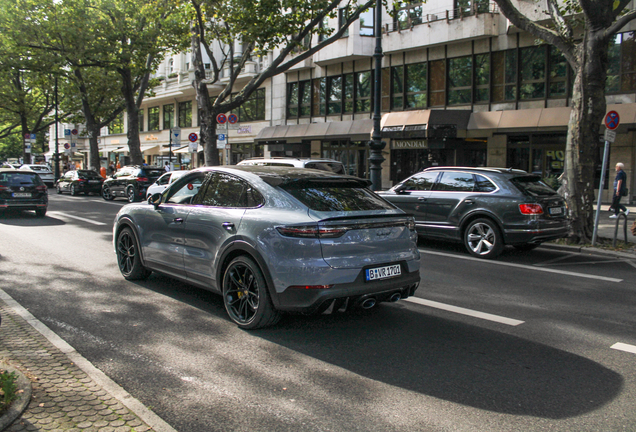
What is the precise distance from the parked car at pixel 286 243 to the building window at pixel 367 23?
953 inches

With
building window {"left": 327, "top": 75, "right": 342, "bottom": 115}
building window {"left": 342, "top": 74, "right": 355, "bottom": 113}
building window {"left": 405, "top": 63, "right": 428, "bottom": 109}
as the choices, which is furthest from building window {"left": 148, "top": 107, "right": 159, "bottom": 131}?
building window {"left": 405, "top": 63, "right": 428, "bottom": 109}

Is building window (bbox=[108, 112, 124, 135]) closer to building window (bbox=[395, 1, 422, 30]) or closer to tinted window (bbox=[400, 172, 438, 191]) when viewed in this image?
building window (bbox=[395, 1, 422, 30])

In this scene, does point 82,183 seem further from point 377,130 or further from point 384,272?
point 384,272

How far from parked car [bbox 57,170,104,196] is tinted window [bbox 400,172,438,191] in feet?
73.0

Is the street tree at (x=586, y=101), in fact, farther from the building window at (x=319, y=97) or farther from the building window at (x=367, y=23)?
the building window at (x=319, y=97)

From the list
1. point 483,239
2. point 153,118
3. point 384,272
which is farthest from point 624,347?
point 153,118

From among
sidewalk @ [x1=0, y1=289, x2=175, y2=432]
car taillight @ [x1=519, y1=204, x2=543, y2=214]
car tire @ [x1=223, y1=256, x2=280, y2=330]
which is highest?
car taillight @ [x1=519, y1=204, x2=543, y2=214]

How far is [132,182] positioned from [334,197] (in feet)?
68.2

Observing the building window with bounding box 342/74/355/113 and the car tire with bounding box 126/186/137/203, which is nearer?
the car tire with bounding box 126/186/137/203

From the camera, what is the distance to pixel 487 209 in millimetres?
10203

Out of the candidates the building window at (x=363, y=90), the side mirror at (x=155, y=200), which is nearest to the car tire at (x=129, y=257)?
the side mirror at (x=155, y=200)

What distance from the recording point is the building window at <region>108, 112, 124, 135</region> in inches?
2210

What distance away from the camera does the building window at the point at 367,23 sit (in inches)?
1123

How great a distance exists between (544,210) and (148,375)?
7922mm
